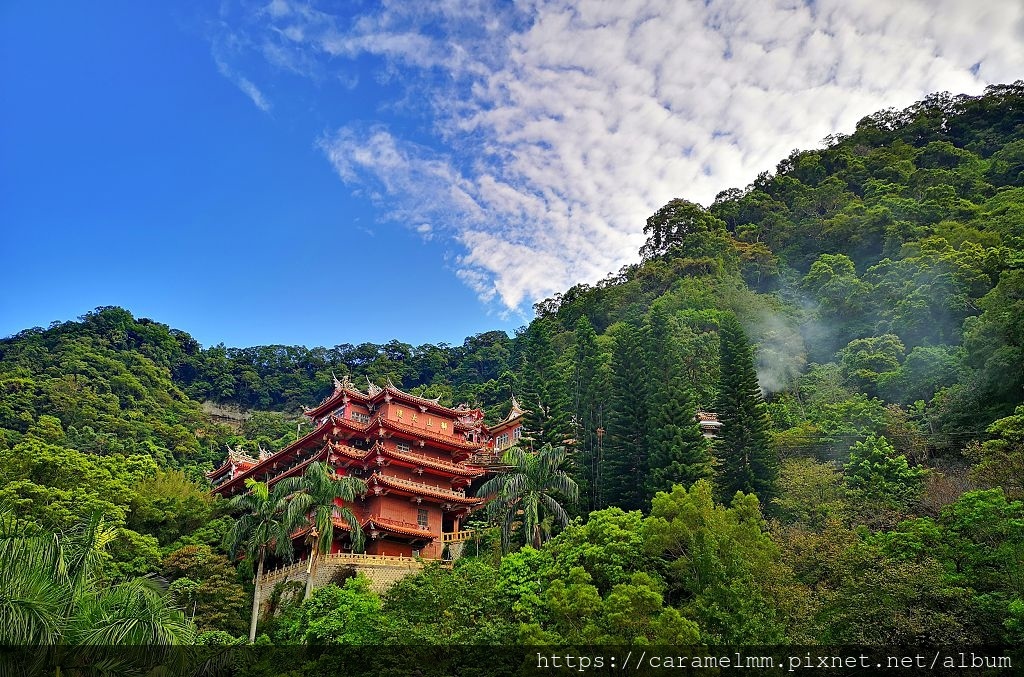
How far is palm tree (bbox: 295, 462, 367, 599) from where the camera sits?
2228 centimetres

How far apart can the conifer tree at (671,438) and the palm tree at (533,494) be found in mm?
3131

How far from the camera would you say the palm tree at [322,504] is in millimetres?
22281

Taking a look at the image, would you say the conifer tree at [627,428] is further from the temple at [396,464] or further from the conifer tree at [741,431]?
the temple at [396,464]

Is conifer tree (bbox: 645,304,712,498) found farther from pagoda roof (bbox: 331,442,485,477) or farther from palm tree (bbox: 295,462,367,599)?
palm tree (bbox: 295,462,367,599)

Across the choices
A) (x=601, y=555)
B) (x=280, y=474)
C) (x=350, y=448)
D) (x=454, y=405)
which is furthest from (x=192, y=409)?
(x=601, y=555)

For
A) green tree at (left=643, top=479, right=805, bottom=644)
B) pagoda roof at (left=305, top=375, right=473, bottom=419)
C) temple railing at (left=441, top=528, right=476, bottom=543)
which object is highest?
pagoda roof at (left=305, top=375, right=473, bottom=419)

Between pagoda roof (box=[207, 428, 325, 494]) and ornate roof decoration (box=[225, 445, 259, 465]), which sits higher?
ornate roof decoration (box=[225, 445, 259, 465])

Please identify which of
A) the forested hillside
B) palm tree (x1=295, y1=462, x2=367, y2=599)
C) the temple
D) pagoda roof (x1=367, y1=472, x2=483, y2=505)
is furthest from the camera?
the temple

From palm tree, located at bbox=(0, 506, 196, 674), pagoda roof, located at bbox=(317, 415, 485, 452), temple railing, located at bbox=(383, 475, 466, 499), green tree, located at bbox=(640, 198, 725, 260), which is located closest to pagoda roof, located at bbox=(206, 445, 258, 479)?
pagoda roof, located at bbox=(317, 415, 485, 452)

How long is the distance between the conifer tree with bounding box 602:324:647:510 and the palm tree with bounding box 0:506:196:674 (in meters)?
16.9

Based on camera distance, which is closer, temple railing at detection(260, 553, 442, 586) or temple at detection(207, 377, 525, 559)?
temple railing at detection(260, 553, 442, 586)

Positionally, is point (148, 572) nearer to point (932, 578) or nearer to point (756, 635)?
point (756, 635)

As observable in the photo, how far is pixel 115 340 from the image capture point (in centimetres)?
6600

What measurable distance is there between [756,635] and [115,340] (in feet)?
221
